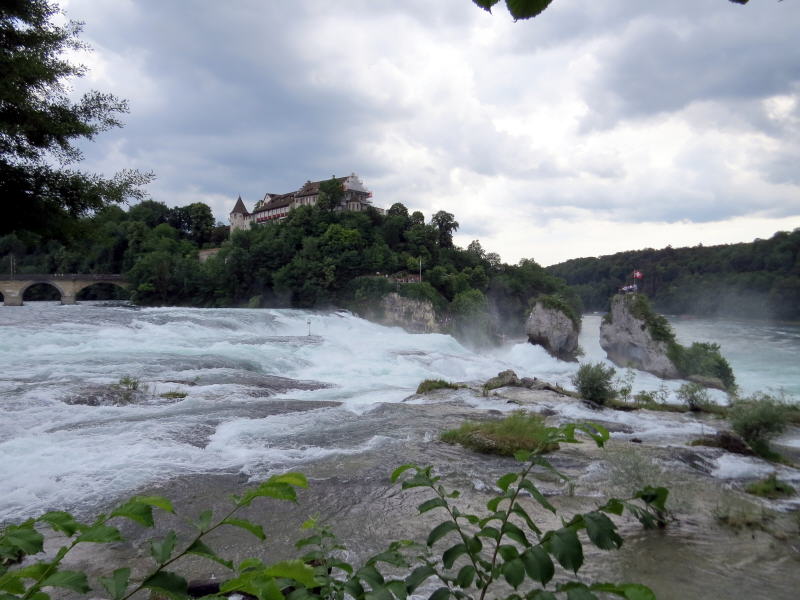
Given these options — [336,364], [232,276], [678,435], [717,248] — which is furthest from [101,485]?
[717,248]

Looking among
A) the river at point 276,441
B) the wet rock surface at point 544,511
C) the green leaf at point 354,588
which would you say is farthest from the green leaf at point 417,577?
the river at point 276,441

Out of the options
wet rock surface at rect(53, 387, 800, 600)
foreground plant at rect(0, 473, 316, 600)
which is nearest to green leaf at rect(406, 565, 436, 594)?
foreground plant at rect(0, 473, 316, 600)

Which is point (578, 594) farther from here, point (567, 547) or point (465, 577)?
point (465, 577)

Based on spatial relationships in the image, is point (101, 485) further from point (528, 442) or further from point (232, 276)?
point (232, 276)

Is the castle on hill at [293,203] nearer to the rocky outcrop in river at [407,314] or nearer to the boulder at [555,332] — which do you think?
the rocky outcrop in river at [407,314]

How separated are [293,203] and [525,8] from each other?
270ft

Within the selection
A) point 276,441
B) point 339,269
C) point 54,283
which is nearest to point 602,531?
point 276,441

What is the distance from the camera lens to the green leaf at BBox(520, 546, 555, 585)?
1.17m

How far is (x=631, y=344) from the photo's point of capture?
33094mm

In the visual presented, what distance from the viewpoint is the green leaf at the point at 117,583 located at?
1020 mm

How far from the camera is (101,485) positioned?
6055 mm

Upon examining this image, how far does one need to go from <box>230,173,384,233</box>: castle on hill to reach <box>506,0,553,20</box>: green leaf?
66.8m

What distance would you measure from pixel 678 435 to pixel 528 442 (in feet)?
13.7

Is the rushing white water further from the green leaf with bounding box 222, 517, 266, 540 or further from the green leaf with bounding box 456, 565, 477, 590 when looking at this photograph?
the green leaf with bounding box 456, 565, 477, 590
